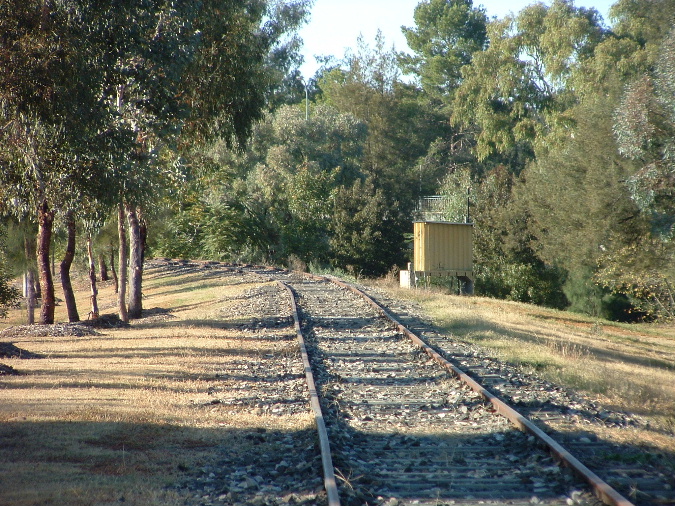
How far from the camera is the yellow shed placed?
34656 millimetres

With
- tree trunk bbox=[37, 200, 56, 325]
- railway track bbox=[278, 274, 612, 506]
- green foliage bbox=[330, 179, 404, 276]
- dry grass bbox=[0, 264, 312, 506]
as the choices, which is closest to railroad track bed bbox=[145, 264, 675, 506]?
railway track bbox=[278, 274, 612, 506]

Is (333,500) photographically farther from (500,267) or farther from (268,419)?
(500,267)

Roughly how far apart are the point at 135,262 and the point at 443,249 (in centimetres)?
1857

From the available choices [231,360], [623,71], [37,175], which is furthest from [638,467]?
[623,71]

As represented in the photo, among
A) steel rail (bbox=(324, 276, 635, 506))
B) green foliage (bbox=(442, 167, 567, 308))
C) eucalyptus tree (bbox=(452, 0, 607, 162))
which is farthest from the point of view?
green foliage (bbox=(442, 167, 567, 308))

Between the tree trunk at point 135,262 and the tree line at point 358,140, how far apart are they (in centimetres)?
10

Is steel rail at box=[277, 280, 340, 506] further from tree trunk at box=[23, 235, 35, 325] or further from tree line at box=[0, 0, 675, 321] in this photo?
tree trunk at box=[23, 235, 35, 325]

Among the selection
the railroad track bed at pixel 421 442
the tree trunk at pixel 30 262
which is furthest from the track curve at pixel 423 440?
the tree trunk at pixel 30 262

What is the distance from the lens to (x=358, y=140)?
5622cm

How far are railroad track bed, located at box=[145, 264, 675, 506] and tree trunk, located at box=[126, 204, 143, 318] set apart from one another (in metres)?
9.10

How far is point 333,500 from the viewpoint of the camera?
5.23 metres

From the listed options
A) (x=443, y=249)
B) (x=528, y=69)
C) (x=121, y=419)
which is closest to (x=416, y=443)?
(x=121, y=419)

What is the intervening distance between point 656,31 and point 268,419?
1025 inches

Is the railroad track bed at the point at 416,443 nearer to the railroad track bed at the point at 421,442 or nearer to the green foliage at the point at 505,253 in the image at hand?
the railroad track bed at the point at 421,442
